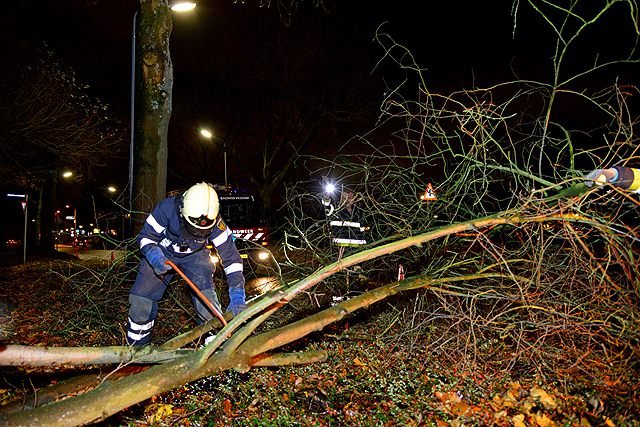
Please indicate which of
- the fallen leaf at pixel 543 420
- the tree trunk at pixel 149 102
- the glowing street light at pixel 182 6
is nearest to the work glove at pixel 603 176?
the fallen leaf at pixel 543 420

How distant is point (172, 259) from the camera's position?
12.5ft

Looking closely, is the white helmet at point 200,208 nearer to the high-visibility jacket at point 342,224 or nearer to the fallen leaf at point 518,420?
the high-visibility jacket at point 342,224

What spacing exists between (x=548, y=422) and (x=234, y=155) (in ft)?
57.4

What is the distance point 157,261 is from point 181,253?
29 cm

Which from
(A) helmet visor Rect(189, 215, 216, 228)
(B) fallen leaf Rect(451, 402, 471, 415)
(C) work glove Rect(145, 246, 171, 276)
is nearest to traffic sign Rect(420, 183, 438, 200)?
(B) fallen leaf Rect(451, 402, 471, 415)

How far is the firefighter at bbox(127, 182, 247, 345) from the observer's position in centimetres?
346

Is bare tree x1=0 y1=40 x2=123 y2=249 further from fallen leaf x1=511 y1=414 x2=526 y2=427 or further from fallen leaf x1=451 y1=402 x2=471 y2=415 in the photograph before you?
fallen leaf x1=511 y1=414 x2=526 y2=427

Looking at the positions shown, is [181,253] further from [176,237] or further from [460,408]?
[460,408]

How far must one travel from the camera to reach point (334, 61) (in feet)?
47.7

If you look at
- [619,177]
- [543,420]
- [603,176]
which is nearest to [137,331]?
[543,420]

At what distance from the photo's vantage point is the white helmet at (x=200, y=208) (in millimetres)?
3420

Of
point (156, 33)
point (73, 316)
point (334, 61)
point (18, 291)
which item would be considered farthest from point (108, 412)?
point (334, 61)

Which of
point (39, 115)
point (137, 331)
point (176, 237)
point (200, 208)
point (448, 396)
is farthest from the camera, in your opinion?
point (39, 115)

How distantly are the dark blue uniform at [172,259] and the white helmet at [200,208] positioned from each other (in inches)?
5.4
